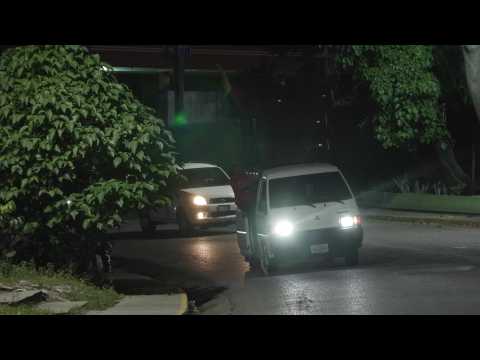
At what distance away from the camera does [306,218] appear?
19.2m

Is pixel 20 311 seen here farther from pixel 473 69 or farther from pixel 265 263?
pixel 473 69

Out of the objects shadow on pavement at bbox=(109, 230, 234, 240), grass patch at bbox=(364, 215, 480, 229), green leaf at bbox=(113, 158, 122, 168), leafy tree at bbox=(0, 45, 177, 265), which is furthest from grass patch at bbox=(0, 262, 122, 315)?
grass patch at bbox=(364, 215, 480, 229)

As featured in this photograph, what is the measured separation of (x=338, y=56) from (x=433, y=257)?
12.6 metres

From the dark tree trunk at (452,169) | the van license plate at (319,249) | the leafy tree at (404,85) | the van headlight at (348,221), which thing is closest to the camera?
the van license plate at (319,249)

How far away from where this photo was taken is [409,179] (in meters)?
39.6

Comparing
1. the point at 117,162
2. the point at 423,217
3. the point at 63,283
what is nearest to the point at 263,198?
the point at 117,162

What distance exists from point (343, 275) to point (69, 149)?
4891mm

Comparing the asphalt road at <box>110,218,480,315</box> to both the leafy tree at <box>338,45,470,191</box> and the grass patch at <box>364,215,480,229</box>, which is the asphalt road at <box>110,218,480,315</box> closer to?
the grass patch at <box>364,215,480,229</box>

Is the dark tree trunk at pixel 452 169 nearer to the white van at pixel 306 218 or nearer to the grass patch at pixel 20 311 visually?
the white van at pixel 306 218

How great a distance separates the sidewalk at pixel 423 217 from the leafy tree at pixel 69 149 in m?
12.4

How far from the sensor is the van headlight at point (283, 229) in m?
19.1

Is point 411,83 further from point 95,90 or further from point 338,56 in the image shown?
point 95,90

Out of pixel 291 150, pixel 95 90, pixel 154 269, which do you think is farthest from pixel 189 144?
pixel 95 90

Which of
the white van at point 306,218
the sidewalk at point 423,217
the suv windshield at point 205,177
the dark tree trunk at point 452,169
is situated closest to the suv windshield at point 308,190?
the white van at point 306,218
